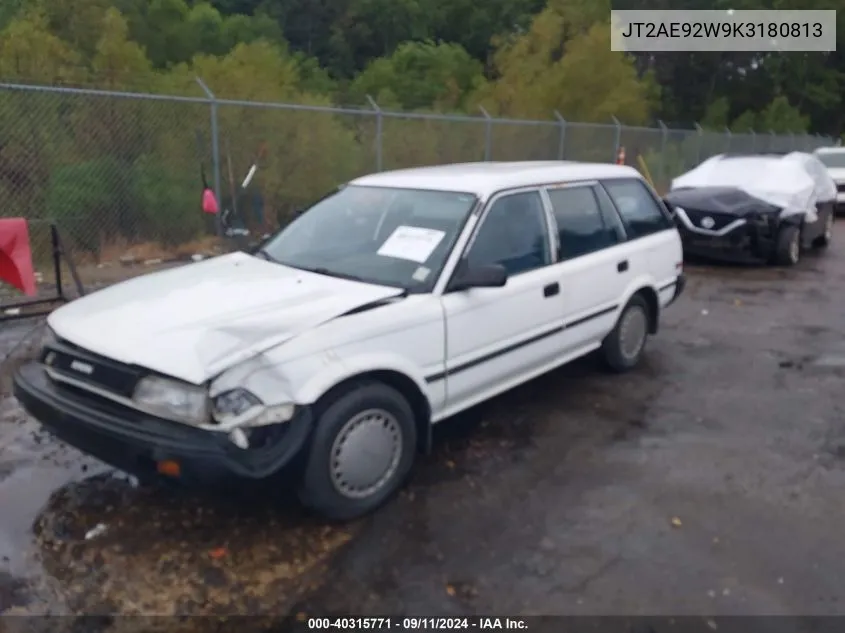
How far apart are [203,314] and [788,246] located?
9.51m

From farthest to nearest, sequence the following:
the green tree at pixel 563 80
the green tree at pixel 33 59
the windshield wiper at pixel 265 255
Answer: the green tree at pixel 563 80 → the green tree at pixel 33 59 → the windshield wiper at pixel 265 255

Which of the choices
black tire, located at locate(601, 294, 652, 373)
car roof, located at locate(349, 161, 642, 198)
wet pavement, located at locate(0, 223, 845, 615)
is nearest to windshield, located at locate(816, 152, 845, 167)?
black tire, located at locate(601, 294, 652, 373)

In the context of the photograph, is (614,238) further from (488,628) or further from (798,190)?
(798,190)

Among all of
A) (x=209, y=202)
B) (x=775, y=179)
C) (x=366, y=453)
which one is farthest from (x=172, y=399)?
(x=775, y=179)

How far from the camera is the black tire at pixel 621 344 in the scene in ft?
19.0

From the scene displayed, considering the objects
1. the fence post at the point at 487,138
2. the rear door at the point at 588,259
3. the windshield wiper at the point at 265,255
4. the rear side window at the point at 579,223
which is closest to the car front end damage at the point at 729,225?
the fence post at the point at 487,138

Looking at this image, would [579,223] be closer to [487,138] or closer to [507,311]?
[507,311]

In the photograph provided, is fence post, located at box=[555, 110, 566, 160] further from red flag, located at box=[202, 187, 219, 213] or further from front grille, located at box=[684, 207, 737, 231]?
red flag, located at box=[202, 187, 219, 213]

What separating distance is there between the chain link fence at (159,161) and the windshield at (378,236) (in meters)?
3.35

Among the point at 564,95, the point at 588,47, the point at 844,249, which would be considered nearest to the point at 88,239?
the point at 844,249

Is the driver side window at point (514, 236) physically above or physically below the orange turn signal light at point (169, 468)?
above

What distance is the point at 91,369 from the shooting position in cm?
346

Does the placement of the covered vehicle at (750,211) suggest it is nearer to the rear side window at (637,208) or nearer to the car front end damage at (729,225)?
the car front end damage at (729,225)

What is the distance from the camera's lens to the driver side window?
4.42 metres
